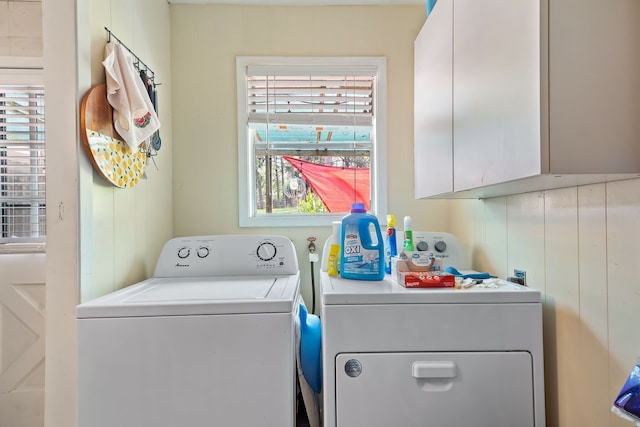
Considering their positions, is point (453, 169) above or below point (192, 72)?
below

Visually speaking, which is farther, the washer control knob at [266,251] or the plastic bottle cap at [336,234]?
the washer control knob at [266,251]

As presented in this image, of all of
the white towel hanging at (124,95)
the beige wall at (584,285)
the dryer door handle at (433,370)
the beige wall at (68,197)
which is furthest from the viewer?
the white towel hanging at (124,95)

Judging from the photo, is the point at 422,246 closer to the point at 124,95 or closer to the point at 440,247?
the point at 440,247

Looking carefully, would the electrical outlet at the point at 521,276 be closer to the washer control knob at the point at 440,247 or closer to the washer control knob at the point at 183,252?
the washer control knob at the point at 440,247

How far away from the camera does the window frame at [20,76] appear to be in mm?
1864

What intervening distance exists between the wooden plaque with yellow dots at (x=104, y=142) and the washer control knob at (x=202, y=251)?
44 cm

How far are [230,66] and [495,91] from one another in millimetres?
1639

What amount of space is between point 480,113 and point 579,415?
96 cm

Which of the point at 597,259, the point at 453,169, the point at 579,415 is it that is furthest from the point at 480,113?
the point at 579,415

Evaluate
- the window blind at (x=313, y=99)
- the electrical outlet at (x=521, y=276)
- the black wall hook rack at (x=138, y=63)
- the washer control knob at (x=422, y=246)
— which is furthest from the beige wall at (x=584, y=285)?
the black wall hook rack at (x=138, y=63)

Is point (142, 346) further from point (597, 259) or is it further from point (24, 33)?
point (24, 33)

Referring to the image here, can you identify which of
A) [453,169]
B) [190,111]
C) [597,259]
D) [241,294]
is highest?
[190,111]

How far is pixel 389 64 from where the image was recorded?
2.10m

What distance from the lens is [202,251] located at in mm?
1769
